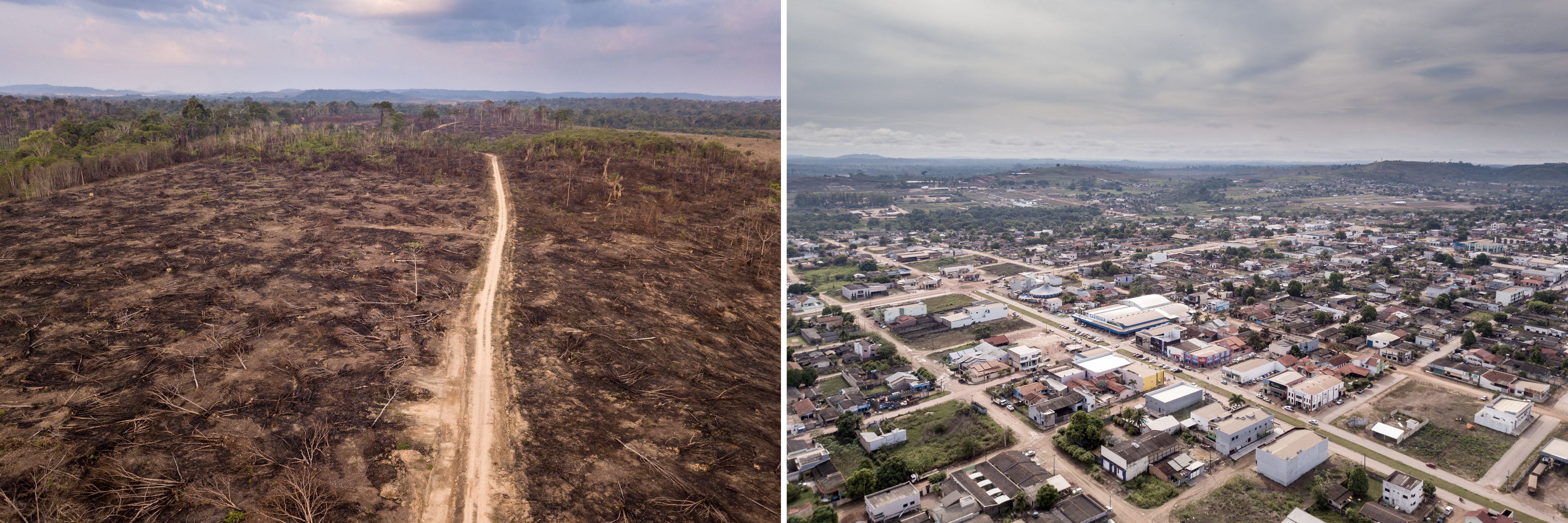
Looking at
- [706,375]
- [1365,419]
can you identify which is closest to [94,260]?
[706,375]

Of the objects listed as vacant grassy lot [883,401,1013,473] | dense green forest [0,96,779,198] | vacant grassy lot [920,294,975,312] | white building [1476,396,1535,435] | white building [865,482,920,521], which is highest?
dense green forest [0,96,779,198]

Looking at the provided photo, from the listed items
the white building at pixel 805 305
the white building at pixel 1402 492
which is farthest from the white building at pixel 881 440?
the white building at pixel 1402 492

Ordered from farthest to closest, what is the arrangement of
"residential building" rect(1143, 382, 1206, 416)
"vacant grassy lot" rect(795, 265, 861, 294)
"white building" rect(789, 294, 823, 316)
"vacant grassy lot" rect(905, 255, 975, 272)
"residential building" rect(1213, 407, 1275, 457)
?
"vacant grassy lot" rect(905, 255, 975, 272), "vacant grassy lot" rect(795, 265, 861, 294), "white building" rect(789, 294, 823, 316), "residential building" rect(1143, 382, 1206, 416), "residential building" rect(1213, 407, 1275, 457)

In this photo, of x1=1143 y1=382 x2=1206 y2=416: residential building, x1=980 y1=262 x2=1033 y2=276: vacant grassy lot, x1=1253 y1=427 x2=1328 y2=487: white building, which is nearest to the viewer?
x1=1253 y1=427 x2=1328 y2=487: white building

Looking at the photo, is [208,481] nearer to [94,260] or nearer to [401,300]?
[401,300]

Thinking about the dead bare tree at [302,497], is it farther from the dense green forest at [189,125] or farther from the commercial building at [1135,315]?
the commercial building at [1135,315]

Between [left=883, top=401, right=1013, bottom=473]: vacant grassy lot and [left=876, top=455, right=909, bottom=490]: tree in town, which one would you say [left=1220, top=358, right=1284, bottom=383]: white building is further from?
[left=876, top=455, right=909, bottom=490]: tree in town

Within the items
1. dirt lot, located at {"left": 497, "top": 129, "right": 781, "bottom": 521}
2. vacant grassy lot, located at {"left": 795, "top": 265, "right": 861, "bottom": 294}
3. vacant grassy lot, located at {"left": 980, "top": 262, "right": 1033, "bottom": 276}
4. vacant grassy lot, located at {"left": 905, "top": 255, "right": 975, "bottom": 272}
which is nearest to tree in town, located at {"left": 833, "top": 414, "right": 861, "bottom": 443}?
dirt lot, located at {"left": 497, "top": 129, "right": 781, "bottom": 521}

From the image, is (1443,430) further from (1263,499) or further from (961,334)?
(961,334)
